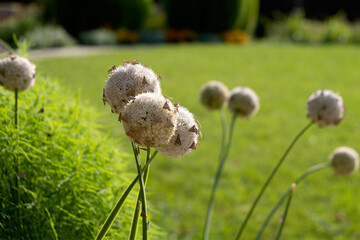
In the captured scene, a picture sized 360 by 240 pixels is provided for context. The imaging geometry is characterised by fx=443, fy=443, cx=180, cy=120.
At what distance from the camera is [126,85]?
72 centimetres

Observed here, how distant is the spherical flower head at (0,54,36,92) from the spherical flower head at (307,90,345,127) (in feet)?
2.62

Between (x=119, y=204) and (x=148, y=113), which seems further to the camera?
(x=119, y=204)

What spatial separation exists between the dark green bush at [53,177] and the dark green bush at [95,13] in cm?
1155

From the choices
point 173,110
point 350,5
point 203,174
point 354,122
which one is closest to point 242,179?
point 203,174

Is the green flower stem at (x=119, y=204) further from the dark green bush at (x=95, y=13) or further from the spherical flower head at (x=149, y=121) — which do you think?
the dark green bush at (x=95, y=13)

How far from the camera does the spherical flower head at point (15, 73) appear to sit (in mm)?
921

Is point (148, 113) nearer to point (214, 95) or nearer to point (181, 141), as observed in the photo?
point (181, 141)

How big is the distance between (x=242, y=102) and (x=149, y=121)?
0.97 metres

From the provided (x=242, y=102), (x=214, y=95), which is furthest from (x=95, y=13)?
(x=242, y=102)

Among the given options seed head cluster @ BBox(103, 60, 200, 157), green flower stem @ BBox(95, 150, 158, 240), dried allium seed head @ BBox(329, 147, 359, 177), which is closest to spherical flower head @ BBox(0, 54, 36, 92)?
seed head cluster @ BBox(103, 60, 200, 157)

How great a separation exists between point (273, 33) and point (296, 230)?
44.4 ft

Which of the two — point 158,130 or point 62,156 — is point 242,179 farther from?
point 158,130

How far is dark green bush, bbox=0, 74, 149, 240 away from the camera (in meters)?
1.22

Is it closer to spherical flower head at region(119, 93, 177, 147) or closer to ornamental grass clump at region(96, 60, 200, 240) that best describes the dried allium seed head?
ornamental grass clump at region(96, 60, 200, 240)
